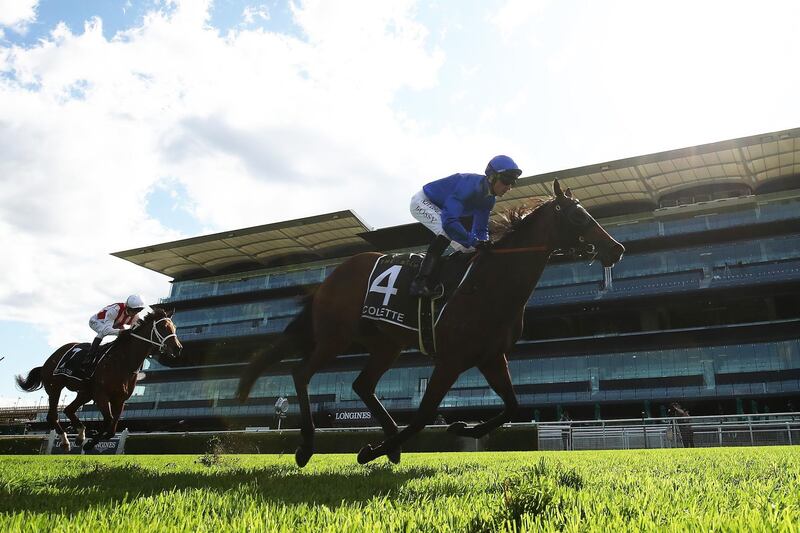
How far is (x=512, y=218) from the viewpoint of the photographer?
19.3 ft

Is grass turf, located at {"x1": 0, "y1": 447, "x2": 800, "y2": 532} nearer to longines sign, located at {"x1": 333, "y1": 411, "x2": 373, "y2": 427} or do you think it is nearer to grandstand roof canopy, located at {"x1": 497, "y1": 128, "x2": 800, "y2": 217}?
grandstand roof canopy, located at {"x1": 497, "y1": 128, "x2": 800, "y2": 217}

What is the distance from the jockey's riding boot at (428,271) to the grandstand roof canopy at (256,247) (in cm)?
4906

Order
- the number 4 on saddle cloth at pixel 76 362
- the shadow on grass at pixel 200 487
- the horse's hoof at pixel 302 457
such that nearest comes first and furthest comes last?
1. the shadow on grass at pixel 200 487
2. the horse's hoof at pixel 302 457
3. the number 4 on saddle cloth at pixel 76 362

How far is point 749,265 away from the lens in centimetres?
4409

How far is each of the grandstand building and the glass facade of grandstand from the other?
95mm

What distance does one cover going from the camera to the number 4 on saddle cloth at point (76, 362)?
32.9 feet

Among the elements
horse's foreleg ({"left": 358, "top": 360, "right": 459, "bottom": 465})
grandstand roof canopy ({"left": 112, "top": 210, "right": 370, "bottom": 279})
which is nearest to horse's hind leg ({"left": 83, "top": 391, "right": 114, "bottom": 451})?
horse's foreleg ({"left": 358, "top": 360, "right": 459, "bottom": 465})

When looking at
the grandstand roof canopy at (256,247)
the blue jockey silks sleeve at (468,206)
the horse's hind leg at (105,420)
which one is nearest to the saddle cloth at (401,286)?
the blue jockey silks sleeve at (468,206)

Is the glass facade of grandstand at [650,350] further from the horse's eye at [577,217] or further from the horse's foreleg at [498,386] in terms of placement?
the horse's eye at [577,217]

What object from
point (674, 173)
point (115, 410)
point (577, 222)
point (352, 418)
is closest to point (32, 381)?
point (115, 410)

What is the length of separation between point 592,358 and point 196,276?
50.9 m

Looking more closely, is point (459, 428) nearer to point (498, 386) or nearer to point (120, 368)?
point (498, 386)

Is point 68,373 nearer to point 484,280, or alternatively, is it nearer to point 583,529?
point 484,280

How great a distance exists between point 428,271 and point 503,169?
48.0 inches
